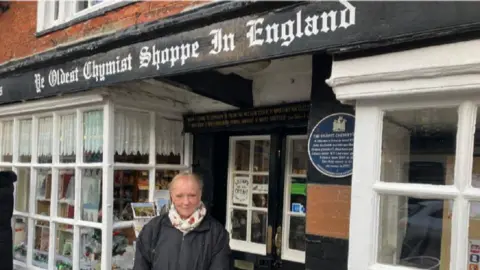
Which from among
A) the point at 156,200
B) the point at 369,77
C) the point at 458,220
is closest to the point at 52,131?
the point at 156,200

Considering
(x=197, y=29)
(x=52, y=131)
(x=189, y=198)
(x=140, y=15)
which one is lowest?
(x=189, y=198)

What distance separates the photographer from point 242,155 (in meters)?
4.97

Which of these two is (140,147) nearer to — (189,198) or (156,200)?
(156,200)

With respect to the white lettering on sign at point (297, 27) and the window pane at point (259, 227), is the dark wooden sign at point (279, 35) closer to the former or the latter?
the white lettering on sign at point (297, 27)

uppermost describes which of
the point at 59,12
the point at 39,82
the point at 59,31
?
the point at 59,12

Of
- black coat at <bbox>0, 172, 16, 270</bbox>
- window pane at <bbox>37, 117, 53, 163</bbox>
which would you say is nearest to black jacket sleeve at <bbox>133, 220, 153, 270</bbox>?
window pane at <bbox>37, 117, 53, 163</bbox>

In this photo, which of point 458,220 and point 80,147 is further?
point 80,147

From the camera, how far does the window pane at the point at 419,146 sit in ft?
8.27

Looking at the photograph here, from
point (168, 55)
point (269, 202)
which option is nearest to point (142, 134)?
point (269, 202)

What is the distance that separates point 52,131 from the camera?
17.7ft

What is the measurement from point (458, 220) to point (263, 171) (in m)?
2.53

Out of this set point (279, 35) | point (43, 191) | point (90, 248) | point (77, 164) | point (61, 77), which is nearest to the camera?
point (279, 35)

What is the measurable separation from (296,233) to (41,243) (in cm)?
324

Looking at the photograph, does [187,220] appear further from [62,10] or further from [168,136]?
[62,10]
